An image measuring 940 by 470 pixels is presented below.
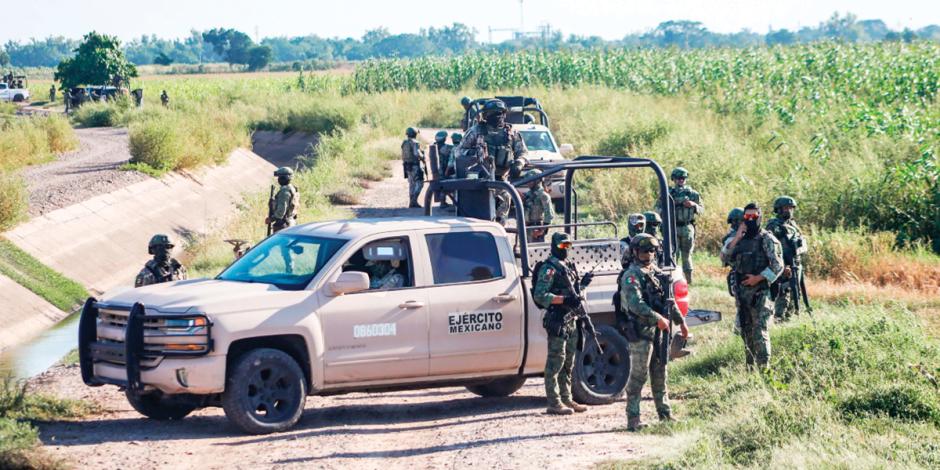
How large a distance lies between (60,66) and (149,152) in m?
48.0

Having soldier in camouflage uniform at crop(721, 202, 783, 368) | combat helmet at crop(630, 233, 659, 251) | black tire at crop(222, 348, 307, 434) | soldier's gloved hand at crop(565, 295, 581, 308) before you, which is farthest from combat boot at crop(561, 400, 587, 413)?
black tire at crop(222, 348, 307, 434)

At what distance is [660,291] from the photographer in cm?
A: 976

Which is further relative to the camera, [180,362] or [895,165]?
[895,165]

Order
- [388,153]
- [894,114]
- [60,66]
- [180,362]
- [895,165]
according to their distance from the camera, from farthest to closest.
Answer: [60,66] → [388,153] → [894,114] → [895,165] → [180,362]

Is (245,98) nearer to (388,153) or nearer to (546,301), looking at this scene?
(388,153)

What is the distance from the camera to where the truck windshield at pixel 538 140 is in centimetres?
2567

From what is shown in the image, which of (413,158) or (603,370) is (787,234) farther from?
(413,158)

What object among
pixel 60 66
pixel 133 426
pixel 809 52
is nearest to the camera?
pixel 133 426

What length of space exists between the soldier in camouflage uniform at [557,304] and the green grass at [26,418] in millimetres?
3979

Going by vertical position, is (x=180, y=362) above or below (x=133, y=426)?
above

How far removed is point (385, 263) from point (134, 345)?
7.12 ft

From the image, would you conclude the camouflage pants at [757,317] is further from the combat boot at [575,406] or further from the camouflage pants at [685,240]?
the camouflage pants at [685,240]

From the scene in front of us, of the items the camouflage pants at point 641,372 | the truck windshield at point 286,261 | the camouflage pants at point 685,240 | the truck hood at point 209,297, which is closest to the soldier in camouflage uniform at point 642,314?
the camouflage pants at point 641,372

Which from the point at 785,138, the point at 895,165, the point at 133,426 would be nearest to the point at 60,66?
the point at 785,138
